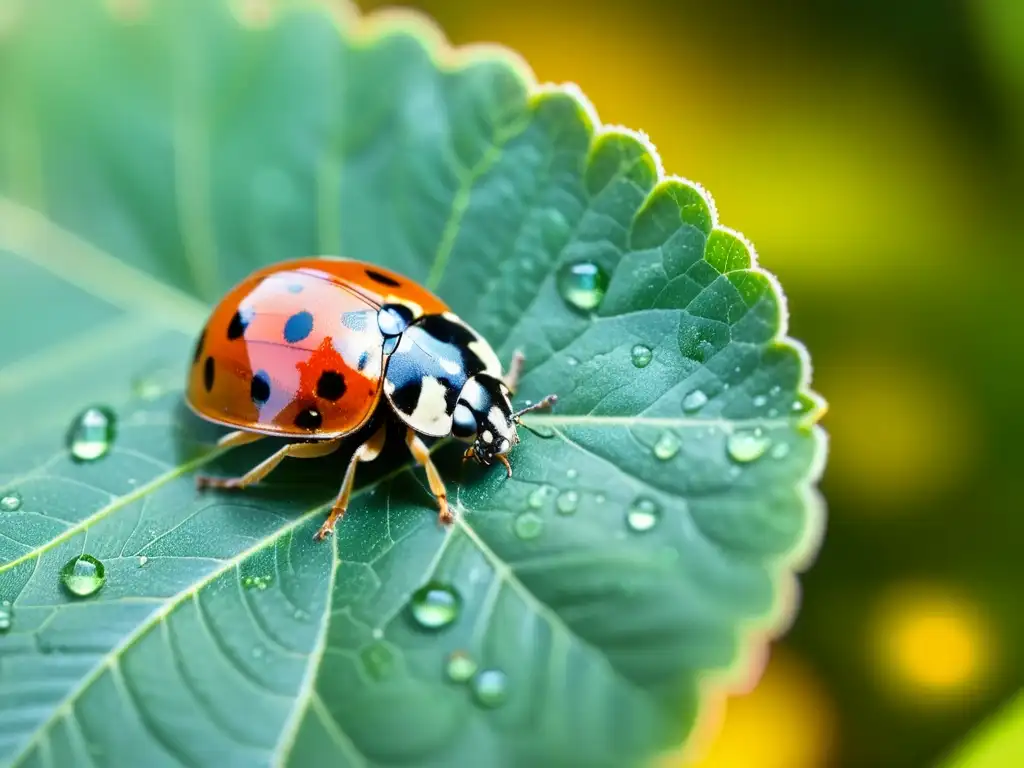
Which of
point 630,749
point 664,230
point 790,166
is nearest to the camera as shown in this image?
point 630,749

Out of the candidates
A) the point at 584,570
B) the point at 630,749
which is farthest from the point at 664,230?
the point at 630,749

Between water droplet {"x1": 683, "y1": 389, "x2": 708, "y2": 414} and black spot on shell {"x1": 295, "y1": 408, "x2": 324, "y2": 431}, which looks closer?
water droplet {"x1": 683, "y1": 389, "x2": 708, "y2": 414}

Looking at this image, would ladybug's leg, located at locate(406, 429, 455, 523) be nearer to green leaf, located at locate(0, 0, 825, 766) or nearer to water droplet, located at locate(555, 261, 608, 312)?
green leaf, located at locate(0, 0, 825, 766)

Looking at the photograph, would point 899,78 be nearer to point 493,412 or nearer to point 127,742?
point 493,412

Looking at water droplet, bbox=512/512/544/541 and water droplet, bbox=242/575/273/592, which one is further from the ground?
water droplet, bbox=512/512/544/541

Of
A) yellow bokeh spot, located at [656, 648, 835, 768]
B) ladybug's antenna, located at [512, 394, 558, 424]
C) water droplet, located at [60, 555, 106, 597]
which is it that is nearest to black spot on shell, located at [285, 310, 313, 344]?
ladybug's antenna, located at [512, 394, 558, 424]

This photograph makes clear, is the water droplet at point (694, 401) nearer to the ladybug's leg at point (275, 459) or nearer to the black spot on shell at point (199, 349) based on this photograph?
the ladybug's leg at point (275, 459)

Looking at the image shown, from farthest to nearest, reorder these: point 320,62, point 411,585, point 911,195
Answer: point 911,195 < point 320,62 < point 411,585
